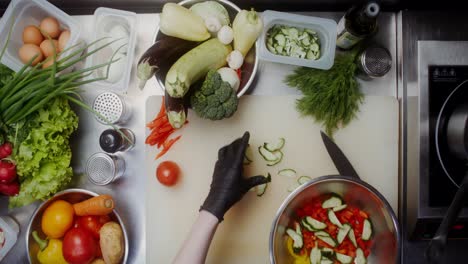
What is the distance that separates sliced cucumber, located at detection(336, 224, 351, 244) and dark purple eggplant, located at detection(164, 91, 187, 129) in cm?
45

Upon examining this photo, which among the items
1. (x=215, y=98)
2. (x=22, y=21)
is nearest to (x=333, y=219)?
(x=215, y=98)

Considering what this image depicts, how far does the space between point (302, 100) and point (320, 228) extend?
11.9 inches

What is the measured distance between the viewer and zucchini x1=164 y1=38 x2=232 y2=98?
897 mm

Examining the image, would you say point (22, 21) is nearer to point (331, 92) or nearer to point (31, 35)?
point (31, 35)

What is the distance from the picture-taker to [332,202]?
985 mm

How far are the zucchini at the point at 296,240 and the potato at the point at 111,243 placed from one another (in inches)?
15.7

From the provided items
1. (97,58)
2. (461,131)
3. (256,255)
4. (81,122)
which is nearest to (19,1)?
(97,58)

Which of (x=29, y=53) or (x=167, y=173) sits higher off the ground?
(x=29, y=53)

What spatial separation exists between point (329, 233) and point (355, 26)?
48 centimetres

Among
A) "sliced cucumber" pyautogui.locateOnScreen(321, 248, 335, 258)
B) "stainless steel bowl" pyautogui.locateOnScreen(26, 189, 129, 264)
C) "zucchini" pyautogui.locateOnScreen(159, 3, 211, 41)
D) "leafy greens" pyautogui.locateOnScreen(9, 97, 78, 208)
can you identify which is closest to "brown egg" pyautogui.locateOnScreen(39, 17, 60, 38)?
"leafy greens" pyautogui.locateOnScreen(9, 97, 78, 208)

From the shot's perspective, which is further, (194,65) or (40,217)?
(40,217)

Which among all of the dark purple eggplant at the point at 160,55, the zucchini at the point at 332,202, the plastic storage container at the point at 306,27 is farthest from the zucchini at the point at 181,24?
the zucchini at the point at 332,202

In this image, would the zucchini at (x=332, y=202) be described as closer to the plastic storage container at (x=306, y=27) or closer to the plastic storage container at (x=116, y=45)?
the plastic storage container at (x=306, y=27)

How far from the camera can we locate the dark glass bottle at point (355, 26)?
0.91 m
